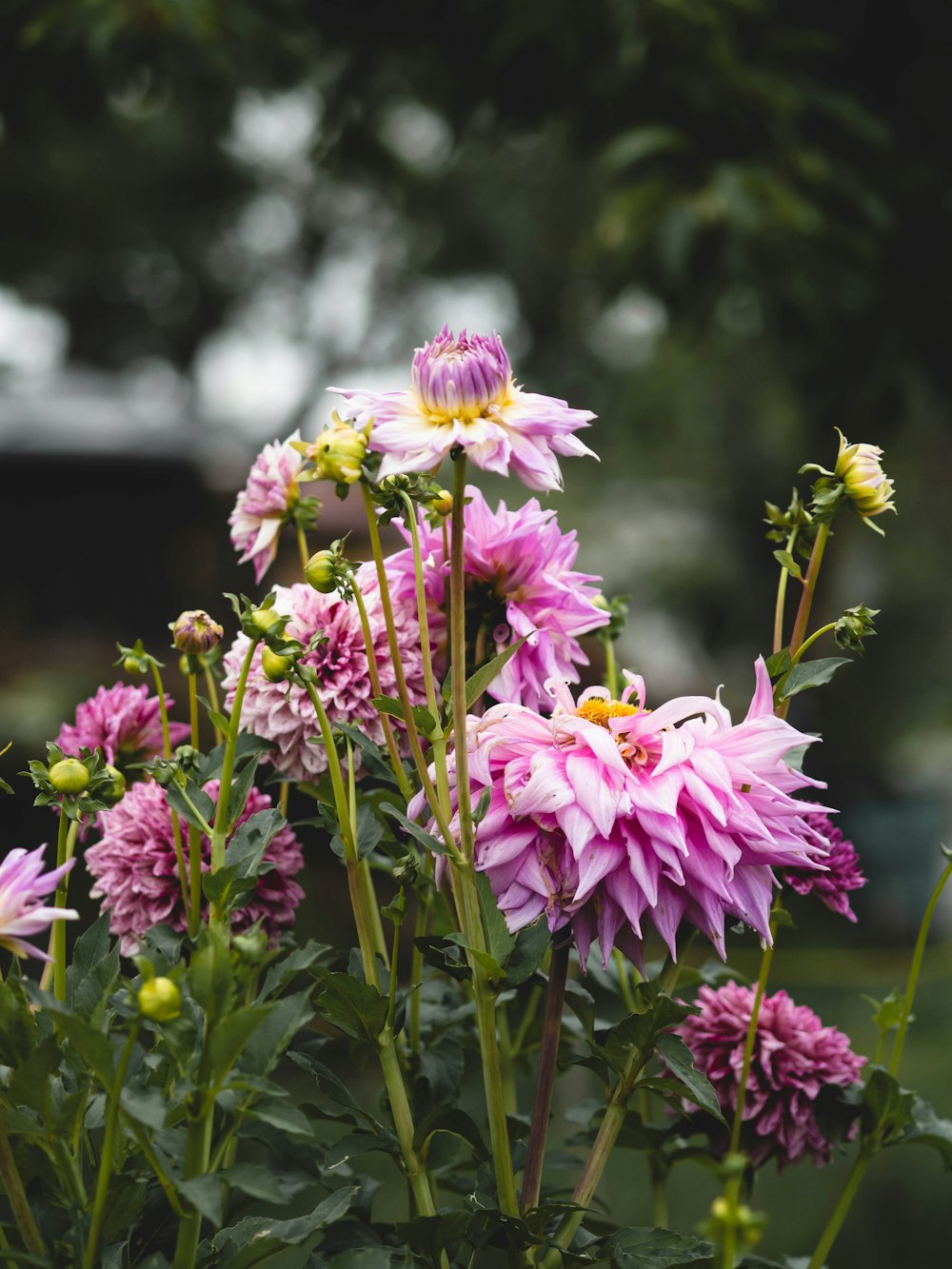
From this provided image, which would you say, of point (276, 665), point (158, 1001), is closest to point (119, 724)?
point (276, 665)

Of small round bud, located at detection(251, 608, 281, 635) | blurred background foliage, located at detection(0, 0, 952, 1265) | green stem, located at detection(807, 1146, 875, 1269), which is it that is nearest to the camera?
small round bud, located at detection(251, 608, 281, 635)

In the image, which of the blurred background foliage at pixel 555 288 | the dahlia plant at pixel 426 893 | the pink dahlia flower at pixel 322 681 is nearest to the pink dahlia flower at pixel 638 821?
the dahlia plant at pixel 426 893

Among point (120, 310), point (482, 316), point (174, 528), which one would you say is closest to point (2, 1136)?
point (174, 528)

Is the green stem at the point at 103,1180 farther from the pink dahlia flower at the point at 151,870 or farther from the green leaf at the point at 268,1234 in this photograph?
the pink dahlia flower at the point at 151,870

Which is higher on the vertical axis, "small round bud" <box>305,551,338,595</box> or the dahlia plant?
"small round bud" <box>305,551,338,595</box>

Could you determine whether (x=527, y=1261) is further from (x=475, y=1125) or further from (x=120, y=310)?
(x=120, y=310)

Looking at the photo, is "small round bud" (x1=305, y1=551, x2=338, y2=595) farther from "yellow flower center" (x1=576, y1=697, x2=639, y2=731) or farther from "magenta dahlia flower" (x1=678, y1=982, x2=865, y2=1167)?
"magenta dahlia flower" (x1=678, y1=982, x2=865, y2=1167)

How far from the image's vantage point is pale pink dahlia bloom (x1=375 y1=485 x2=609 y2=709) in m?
0.68

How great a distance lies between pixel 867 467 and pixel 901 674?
902 cm

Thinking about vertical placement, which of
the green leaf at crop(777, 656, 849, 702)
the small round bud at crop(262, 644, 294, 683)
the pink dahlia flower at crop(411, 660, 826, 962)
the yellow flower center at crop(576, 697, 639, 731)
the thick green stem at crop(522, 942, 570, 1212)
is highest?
the green leaf at crop(777, 656, 849, 702)

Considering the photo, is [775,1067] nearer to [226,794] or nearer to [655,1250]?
[655,1250]

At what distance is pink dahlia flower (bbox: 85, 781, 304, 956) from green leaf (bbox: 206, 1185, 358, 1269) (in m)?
0.16

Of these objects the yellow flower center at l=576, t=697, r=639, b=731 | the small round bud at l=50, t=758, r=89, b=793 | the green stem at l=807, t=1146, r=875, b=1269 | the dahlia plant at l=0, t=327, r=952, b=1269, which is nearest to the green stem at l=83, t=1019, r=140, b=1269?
the dahlia plant at l=0, t=327, r=952, b=1269

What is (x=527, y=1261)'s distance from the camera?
58cm
